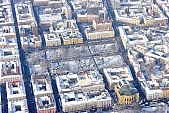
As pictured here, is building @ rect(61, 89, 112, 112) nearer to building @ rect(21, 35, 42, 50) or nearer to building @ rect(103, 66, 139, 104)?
building @ rect(103, 66, 139, 104)

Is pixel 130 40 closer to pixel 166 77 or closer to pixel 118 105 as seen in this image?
pixel 166 77

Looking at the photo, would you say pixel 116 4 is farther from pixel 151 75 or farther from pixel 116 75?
pixel 151 75

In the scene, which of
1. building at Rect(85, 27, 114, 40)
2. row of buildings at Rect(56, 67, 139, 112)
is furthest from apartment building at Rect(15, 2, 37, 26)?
row of buildings at Rect(56, 67, 139, 112)

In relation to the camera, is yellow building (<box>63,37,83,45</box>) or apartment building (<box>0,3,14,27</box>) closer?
yellow building (<box>63,37,83,45</box>)

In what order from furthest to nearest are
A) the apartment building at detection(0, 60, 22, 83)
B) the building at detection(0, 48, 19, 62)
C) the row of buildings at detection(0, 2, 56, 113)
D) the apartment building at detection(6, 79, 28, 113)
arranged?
the building at detection(0, 48, 19, 62) → the apartment building at detection(0, 60, 22, 83) → the row of buildings at detection(0, 2, 56, 113) → the apartment building at detection(6, 79, 28, 113)

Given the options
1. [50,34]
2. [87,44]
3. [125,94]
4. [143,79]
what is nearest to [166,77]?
[143,79]

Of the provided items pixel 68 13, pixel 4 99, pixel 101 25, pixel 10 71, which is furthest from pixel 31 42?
pixel 4 99

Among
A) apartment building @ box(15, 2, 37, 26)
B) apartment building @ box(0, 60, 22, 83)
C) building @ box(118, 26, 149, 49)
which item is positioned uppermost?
apartment building @ box(15, 2, 37, 26)
